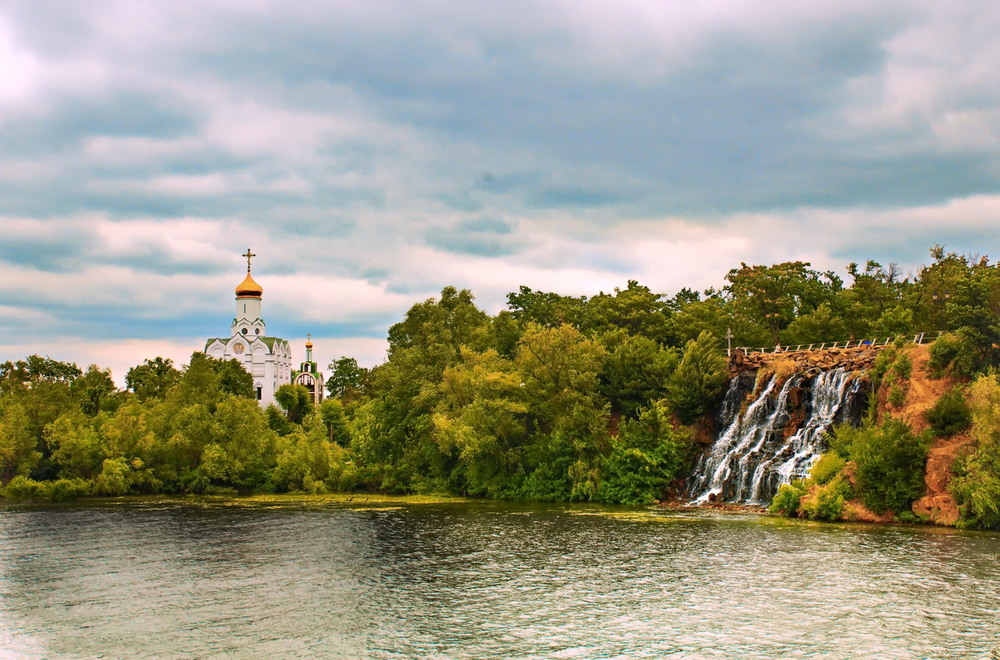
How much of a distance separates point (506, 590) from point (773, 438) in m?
35.6

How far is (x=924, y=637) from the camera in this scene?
2673 centimetres

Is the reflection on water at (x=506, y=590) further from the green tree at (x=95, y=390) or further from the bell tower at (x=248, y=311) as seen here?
the bell tower at (x=248, y=311)

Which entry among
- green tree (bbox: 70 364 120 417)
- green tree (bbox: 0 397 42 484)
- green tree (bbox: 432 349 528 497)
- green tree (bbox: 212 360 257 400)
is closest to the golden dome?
green tree (bbox: 212 360 257 400)

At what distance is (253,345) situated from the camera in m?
185

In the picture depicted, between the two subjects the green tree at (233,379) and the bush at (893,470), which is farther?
the green tree at (233,379)

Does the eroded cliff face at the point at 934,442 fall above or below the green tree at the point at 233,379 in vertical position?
below

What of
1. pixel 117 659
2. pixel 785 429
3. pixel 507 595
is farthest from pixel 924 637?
pixel 785 429

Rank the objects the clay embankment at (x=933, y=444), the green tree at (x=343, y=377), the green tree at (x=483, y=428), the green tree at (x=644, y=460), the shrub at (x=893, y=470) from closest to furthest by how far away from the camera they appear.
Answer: the clay embankment at (x=933, y=444) < the shrub at (x=893, y=470) < the green tree at (x=644, y=460) < the green tree at (x=483, y=428) < the green tree at (x=343, y=377)

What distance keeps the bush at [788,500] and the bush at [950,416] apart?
27.0ft

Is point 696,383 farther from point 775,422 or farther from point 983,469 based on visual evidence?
point 983,469

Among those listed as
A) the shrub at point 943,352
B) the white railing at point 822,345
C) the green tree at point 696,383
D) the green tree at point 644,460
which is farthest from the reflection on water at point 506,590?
the white railing at point 822,345

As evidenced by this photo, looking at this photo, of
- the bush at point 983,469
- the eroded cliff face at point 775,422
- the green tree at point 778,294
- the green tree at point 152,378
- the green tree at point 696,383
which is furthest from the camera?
the green tree at point 152,378

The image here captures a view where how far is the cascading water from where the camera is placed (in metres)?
59.6

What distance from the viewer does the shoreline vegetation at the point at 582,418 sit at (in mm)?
51656
